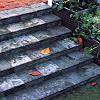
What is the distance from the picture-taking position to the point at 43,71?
6.22 metres

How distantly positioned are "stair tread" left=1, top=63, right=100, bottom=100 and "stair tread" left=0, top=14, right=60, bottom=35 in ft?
4.50

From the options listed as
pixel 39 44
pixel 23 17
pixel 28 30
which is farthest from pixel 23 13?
pixel 39 44

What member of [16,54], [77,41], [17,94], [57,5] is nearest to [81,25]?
[77,41]

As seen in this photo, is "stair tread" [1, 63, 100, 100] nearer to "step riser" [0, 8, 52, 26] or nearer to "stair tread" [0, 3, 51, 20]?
"step riser" [0, 8, 52, 26]

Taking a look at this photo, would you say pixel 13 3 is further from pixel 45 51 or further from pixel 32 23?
pixel 45 51

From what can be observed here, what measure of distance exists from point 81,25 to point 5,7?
76.2 inches

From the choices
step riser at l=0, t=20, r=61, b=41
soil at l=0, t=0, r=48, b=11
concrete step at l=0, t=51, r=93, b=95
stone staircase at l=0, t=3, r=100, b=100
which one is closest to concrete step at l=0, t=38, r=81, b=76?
stone staircase at l=0, t=3, r=100, b=100

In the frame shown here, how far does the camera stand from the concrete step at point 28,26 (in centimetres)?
660

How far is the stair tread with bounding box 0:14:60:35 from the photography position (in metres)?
6.67

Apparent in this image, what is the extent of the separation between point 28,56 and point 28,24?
90 centimetres

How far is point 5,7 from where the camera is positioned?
7375 millimetres

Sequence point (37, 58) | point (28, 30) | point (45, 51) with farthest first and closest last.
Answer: point (28, 30) < point (45, 51) < point (37, 58)

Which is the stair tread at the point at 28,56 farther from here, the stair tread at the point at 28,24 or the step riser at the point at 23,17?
the step riser at the point at 23,17

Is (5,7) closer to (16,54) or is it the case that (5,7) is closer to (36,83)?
Result: (16,54)
